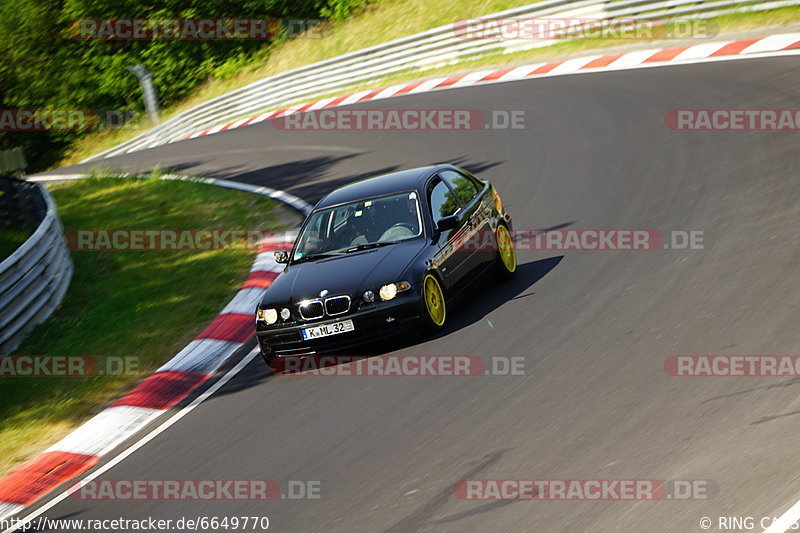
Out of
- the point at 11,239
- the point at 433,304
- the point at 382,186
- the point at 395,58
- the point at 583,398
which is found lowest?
the point at 395,58

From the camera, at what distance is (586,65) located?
21594 mm

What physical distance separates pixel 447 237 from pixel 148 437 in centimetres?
344

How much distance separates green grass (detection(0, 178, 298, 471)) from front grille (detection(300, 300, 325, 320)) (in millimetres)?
2195

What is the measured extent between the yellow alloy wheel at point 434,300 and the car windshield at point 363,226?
670 mm

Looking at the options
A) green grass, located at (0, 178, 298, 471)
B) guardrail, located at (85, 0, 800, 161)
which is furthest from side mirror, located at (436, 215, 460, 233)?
guardrail, located at (85, 0, 800, 161)

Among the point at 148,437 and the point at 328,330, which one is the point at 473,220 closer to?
the point at 328,330

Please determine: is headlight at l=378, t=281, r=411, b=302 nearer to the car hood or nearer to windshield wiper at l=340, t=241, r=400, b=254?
the car hood

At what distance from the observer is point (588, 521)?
5.33 metres

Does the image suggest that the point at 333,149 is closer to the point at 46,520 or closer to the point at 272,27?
the point at 46,520

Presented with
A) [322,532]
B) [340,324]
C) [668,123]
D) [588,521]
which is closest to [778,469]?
[588,521]

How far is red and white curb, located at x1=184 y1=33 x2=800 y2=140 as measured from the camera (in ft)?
59.7

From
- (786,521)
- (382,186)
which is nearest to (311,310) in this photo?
(382,186)

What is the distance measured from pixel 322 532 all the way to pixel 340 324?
322 centimetres

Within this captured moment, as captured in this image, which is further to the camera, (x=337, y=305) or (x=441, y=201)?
(x=441, y=201)
